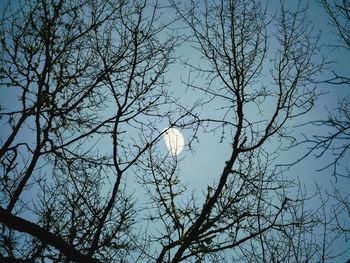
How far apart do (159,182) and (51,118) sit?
2.76 metres

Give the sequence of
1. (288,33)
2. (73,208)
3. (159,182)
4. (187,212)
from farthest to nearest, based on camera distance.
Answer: (73,208)
(159,182)
(187,212)
(288,33)

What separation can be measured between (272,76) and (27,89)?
185 inches

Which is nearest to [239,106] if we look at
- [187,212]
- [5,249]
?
[187,212]

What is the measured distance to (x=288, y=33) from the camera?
17.4ft

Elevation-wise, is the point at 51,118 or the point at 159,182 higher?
the point at 51,118

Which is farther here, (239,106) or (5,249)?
(5,249)

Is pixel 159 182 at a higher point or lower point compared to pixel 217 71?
lower

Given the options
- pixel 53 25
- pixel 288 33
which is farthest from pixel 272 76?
pixel 53 25

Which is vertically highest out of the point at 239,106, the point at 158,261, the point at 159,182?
the point at 239,106

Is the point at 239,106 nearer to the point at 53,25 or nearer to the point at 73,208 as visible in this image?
the point at 53,25

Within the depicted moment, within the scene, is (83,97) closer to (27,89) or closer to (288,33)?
(27,89)

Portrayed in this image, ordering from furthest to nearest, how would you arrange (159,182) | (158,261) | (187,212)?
(159,182)
(187,212)
(158,261)

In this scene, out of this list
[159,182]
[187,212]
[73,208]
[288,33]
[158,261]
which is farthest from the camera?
[73,208]

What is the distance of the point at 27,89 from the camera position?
16.5 feet
